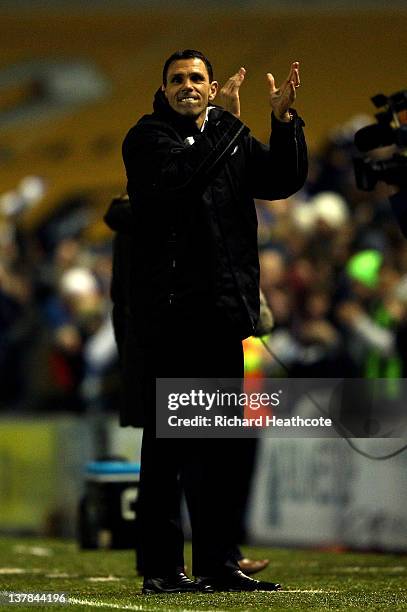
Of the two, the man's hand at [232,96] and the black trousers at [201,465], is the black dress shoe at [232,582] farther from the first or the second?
the man's hand at [232,96]

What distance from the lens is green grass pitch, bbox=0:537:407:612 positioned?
6.51 meters

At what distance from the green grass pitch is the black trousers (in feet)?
0.70

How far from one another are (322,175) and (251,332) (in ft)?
23.4

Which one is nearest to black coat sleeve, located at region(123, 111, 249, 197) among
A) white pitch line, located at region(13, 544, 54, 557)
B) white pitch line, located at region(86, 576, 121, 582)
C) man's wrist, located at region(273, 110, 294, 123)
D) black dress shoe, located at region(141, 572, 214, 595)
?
man's wrist, located at region(273, 110, 294, 123)

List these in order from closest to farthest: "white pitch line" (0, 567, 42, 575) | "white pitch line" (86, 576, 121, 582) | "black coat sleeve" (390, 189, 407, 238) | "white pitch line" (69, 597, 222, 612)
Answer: "white pitch line" (69, 597, 222, 612) < "black coat sleeve" (390, 189, 407, 238) < "white pitch line" (86, 576, 121, 582) < "white pitch line" (0, 567, 42, 575)

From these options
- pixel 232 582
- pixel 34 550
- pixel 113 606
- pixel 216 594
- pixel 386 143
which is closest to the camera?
pixel 113 606

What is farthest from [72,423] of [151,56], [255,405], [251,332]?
[151,56]

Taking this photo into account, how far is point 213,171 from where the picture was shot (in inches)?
→ 266

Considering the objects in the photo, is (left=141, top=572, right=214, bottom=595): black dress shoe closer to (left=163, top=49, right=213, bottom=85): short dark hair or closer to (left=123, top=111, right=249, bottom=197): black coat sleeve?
(left=123, top=111, right=249, bottom=197): black coat sleeve

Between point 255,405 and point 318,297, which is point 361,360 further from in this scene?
point 255,405

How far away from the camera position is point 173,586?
6977mm

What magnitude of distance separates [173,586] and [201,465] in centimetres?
54

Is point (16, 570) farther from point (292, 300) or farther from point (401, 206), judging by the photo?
point (292, 300)

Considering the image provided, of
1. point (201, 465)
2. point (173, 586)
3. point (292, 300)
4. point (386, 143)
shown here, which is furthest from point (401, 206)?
point (292, 300)
